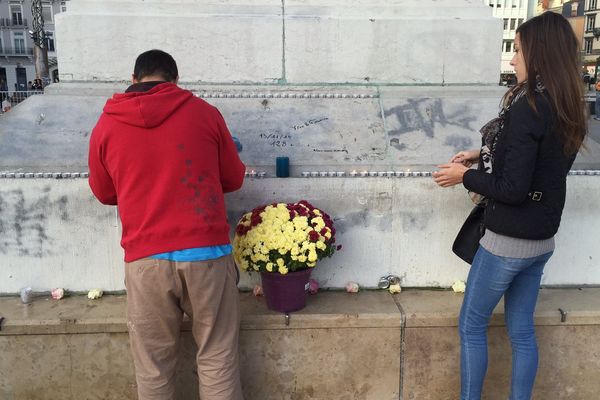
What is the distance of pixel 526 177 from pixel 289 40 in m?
2.30

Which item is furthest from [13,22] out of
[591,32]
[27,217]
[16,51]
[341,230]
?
[591,32]

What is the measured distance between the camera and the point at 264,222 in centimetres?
309

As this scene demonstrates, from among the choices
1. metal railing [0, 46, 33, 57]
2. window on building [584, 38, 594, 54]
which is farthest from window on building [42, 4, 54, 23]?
window on building [584, 38, 594, 54]

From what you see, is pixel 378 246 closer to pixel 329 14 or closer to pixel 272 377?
pixel 272 377

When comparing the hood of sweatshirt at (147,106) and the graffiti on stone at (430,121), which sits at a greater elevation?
the hood of sweatshirt at (147,106)

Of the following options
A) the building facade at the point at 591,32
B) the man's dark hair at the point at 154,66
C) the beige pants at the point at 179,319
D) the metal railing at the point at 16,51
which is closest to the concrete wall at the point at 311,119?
the beige pants at the point at 179,319

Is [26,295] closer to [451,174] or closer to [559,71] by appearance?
[451,174]

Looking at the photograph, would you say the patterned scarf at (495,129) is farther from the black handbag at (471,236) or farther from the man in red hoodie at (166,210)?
the man in red hoodie at (166,210)

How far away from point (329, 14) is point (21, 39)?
64.5 metres

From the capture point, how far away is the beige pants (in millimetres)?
2449

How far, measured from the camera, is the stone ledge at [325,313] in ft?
10.3

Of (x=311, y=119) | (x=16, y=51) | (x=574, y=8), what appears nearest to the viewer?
(x=311, y=119)

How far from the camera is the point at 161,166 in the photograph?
236cm

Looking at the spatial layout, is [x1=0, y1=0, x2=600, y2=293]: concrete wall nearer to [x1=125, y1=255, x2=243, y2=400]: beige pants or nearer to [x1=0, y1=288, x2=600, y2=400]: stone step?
[x1=0, y1=288, x2=600, y2=400]: stone step
